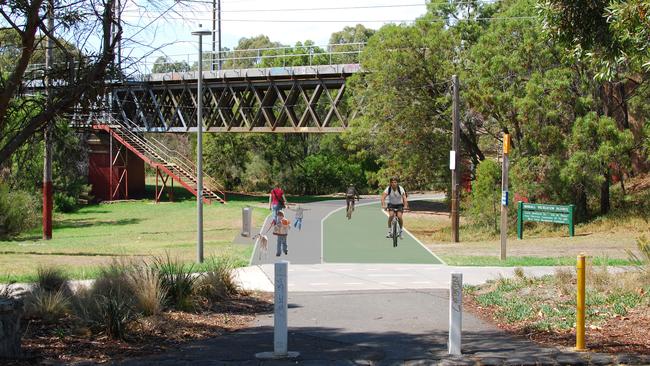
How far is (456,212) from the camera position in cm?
3066

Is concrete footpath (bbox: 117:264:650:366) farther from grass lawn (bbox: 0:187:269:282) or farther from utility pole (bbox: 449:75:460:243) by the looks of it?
utility pole (bbox: 449:75:460:243)

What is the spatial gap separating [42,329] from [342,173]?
205 feet

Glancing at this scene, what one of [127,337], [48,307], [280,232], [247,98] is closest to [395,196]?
[280,232]

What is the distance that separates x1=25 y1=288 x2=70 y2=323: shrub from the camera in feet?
36.2

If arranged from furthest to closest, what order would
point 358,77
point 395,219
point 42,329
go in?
point 358,77 < point 395,219 < point 42,329

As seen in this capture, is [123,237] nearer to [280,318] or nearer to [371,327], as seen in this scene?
[371,327]

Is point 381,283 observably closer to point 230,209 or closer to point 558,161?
point 558,161

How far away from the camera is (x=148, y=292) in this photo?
1104 centimetres

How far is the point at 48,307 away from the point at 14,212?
26.9 m

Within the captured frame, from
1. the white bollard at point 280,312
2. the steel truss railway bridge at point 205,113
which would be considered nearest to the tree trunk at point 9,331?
the white bollard at point 280,312

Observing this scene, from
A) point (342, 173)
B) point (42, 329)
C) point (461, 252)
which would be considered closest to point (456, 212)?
point (461, 252)

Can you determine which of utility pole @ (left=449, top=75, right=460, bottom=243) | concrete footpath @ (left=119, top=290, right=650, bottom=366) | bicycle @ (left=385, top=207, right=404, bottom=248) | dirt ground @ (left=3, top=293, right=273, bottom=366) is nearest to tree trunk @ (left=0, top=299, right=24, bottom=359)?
dirt ground @ (left=3, top=293, right=273, bottom=366)

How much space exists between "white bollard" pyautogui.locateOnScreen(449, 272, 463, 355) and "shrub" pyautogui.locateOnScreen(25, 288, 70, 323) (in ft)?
17.2

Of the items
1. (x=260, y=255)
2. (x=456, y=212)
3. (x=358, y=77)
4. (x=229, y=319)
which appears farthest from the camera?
(x=358, y=77)
